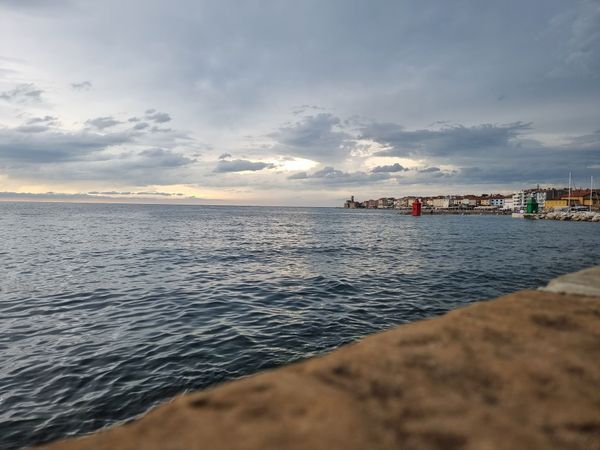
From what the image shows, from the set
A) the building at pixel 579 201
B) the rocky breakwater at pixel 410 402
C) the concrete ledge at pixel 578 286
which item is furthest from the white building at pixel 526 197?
the rocky breakwater at pixel 410 402

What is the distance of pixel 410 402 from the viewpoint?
2.03m

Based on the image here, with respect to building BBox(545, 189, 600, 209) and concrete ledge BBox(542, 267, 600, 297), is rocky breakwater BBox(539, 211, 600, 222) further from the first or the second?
concrete ledge BBox(542, 267, 600, 297)

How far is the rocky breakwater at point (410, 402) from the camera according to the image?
5.73 feet

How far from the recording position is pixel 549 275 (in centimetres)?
2008

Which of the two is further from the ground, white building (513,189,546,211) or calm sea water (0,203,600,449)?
white building (513,189,546,211)

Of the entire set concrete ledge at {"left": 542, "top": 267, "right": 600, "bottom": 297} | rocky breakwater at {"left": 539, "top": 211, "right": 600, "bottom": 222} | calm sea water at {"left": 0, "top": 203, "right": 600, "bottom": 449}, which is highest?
concrete ledge at {"left": 542, "top": 267, "right": 600, "bottom": 297}

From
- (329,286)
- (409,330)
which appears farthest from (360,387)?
(329,286)

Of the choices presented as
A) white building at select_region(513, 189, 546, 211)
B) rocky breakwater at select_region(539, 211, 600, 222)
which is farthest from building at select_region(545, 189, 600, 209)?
rocky breakwater at select_region(539, 211, 600, 222)

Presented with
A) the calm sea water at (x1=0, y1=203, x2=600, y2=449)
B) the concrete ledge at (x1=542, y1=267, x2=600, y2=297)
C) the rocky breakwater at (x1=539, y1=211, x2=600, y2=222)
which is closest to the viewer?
the concrete ledge at (x1=542, y1=267, x2=600, y2=297)

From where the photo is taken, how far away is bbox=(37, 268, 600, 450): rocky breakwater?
1745 millimetres

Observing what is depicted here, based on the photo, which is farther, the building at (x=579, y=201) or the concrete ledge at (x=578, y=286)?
the building at (x=579, y=201)

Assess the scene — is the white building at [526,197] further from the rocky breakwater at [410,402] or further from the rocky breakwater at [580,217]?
the rocky breakwater at [410,402]

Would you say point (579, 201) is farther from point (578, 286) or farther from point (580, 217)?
point (578, 286)

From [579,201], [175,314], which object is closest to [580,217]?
[579,201]
